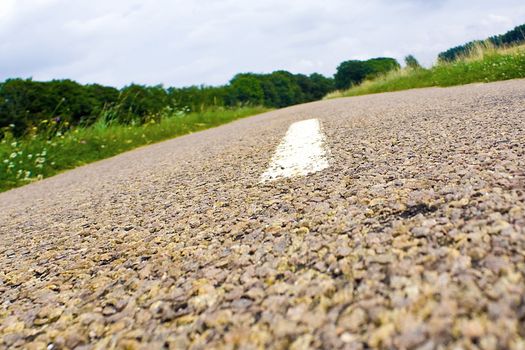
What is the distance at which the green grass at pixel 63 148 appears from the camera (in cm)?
658

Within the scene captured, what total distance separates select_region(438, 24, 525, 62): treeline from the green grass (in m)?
10.0

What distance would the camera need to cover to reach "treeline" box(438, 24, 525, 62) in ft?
41.9

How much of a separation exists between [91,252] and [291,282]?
100 centimetres

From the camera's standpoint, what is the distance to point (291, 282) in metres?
1.01

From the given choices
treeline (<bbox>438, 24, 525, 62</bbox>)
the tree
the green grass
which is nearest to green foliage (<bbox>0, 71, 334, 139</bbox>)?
the green grass

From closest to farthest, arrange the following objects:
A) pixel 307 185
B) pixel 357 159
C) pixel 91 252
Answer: pixel 91 252
pixel 307 185
pixel 357 159

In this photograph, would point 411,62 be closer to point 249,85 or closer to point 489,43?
point 489,43

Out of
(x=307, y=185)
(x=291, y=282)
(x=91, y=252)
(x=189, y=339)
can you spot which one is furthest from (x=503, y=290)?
(x=91, y=252)

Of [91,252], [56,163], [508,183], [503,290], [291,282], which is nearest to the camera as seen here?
[503,290]

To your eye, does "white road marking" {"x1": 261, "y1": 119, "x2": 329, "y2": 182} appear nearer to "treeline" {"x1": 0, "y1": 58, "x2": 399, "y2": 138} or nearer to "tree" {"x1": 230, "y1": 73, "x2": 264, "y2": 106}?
"treeline" {"x1": 0, "y1": 58, "x2": 399, "y2": 138}

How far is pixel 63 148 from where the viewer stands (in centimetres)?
765

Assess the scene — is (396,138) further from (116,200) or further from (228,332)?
(228,332)

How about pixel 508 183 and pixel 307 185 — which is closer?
pixel 508 183

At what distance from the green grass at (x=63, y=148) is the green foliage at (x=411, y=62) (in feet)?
35.7
